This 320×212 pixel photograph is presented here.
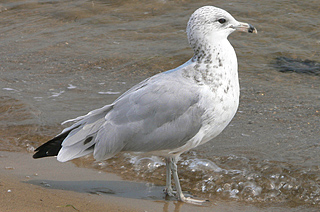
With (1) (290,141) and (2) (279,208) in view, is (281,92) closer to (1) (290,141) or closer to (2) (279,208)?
(1) (290,141)

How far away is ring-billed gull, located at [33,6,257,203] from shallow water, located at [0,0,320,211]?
76 cm

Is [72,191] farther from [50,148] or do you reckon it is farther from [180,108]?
[180,108]

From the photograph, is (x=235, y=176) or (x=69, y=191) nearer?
(x=69, y=191)

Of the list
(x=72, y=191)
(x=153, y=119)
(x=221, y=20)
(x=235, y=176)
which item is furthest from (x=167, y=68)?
(x=72, y=191)

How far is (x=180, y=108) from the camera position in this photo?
14.5 feet

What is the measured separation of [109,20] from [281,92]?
474 centimetres

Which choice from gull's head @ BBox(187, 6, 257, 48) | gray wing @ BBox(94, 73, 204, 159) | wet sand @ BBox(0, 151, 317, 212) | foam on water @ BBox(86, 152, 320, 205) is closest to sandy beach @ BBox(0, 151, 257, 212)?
wet sand @ BBox(0, 151, 317, 212)

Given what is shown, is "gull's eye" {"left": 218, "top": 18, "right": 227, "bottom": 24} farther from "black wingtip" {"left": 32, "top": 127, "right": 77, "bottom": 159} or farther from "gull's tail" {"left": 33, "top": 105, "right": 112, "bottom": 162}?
"black wingtip" {"left": 32, "top": 127, "right": 77, "bottom": 159}

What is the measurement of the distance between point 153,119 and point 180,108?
0.26 m

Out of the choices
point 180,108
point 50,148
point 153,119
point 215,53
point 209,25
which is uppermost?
point 209,25

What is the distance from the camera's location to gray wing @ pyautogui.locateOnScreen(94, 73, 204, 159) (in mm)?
4418

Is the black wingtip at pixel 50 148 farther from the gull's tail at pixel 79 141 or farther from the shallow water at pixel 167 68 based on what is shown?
the shallow water at pixel 167 68

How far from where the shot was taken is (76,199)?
4395mm

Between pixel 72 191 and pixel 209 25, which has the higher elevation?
pixel 209 25
